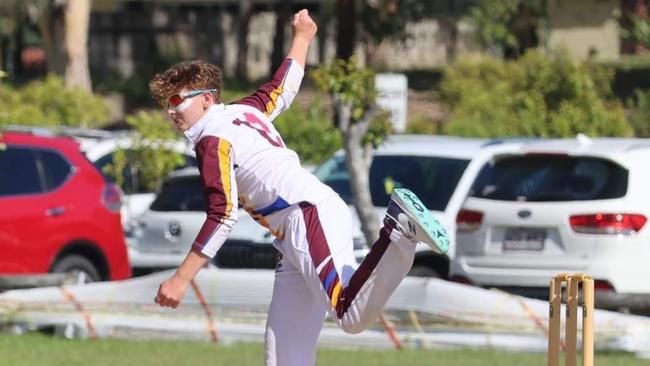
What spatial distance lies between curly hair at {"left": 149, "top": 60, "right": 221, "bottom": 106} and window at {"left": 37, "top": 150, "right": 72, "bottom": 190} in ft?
A: 24.0

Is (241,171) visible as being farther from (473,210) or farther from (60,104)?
(60,104)

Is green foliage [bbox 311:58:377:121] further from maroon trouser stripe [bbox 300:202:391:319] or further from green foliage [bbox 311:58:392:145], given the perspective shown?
maroon trouser stripe [bbox 300:202:391:319]

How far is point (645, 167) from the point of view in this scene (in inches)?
517

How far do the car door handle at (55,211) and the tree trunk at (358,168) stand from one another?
2654 mm

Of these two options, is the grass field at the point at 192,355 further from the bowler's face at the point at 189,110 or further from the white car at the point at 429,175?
the bowler's face at the point at 189,110

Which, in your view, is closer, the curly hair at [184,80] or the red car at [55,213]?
the curly hair at [184,80]

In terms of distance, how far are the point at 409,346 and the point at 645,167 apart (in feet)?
8.56

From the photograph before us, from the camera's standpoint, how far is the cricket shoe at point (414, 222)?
655 centimetres

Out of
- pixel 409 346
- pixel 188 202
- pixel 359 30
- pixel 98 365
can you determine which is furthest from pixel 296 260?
pixel 359 30

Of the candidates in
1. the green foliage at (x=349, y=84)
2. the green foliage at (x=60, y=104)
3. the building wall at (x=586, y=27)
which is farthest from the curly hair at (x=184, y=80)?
the building wall at (x=586, y=27)

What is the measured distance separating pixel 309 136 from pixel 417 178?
8135 millimetres

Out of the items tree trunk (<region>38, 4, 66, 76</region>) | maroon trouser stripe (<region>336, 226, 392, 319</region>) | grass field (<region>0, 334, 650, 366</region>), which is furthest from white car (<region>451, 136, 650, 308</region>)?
tree trunk (<region>38, 4, 66, 76</region>)

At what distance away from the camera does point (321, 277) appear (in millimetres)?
6895

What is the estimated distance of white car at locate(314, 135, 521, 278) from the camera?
14.3 metres
